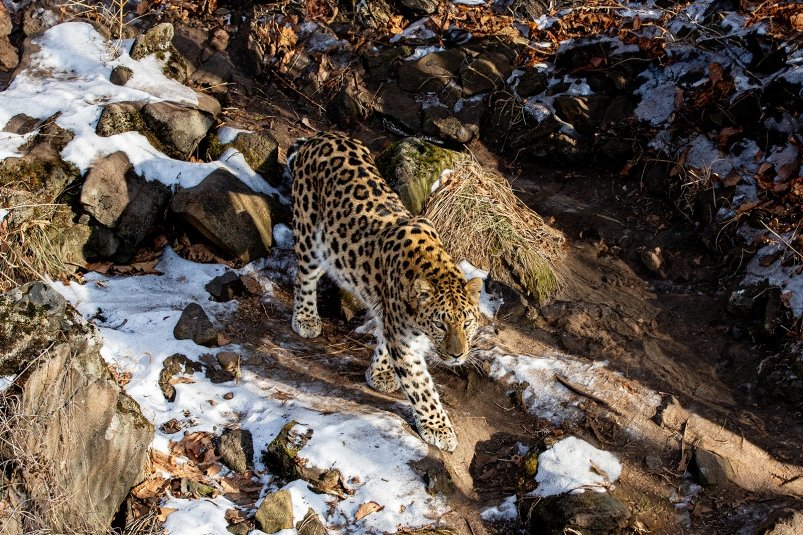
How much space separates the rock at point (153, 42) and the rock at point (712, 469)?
9.32 metres

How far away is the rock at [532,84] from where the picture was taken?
38.5 feet

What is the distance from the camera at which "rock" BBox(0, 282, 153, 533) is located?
5.98 metres

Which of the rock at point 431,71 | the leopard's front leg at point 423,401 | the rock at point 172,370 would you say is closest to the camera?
the leopard's front leg at point 423,401

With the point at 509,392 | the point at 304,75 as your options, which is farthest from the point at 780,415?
the point at 304,75

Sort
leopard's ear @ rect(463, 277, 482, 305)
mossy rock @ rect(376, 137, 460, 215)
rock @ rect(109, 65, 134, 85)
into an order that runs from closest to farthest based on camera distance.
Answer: leopard's ear @ rect(463, 277, 482, 305) < mossy rock @ rect(376, 137, 460, 215) < rock @ rect(109, 65, 134, 85)

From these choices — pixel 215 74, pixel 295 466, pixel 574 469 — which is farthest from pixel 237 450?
pixel 215 74

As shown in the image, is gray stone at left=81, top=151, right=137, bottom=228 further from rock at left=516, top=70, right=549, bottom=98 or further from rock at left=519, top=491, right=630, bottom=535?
rock at left=519, top=491, right=630, bottom=535

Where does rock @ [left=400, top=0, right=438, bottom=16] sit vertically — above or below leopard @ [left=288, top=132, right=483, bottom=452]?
above

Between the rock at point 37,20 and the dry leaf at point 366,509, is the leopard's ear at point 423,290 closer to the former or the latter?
the dry leaf at point 366,509

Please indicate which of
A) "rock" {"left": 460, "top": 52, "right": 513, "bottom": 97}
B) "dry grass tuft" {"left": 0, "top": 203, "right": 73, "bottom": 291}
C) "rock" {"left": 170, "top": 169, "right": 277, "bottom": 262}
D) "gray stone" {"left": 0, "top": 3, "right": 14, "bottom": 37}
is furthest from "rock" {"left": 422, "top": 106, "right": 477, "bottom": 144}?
"gray stone" {"left": 0, "top": 3, "right": 14, "bottom": 37}

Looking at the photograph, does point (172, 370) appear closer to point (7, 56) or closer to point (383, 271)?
point (383, 271)

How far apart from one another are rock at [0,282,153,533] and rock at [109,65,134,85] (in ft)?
16.1

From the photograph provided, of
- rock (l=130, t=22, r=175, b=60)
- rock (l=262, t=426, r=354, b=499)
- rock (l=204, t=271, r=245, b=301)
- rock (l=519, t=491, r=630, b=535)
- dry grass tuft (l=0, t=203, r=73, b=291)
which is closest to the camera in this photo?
rock (l=519, t=491, r=630, b=535)

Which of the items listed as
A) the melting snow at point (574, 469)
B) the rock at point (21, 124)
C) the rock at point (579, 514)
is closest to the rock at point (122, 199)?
the rock at point (21, 124)
